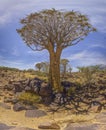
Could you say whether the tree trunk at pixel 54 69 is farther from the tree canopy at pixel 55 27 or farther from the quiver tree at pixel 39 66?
the quiver tree at pixel 39 66

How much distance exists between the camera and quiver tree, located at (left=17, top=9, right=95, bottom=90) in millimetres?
17547

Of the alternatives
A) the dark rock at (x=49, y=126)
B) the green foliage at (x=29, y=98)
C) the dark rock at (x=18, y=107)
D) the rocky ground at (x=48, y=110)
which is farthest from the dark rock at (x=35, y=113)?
the dark rock at (x=49, y=126)

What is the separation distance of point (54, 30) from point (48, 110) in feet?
15.0

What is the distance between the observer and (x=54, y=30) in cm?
1761

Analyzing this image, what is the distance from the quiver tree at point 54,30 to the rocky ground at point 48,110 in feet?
4.25

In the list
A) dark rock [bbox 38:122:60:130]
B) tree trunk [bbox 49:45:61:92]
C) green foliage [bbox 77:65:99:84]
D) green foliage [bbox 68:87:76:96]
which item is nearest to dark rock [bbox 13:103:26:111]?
tree trunk [bbox 49:45:61:92]

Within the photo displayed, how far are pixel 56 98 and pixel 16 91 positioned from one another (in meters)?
2.50

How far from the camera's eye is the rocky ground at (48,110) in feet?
37.8

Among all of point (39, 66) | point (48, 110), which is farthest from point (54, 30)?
point (39, 66)

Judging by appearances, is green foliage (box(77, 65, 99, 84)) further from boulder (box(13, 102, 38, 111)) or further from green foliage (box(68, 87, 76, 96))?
boulder (box(13, 102, 38, 111))

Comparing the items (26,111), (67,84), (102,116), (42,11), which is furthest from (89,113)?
(42,11)

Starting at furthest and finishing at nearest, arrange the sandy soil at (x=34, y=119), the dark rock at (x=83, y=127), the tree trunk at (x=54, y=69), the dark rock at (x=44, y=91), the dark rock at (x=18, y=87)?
1. the dark rock at (x=18, y=87)
2. the tree trunk at (x=54, y=69)
3. the dark rock at (x=44, y=91)
4. the sandy soil at (x=34, y=119)
5. the dark rock at (x=83, y=127)

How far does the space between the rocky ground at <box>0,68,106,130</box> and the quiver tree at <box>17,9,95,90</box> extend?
1295 mm

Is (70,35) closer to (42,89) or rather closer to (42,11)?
(42,11)
